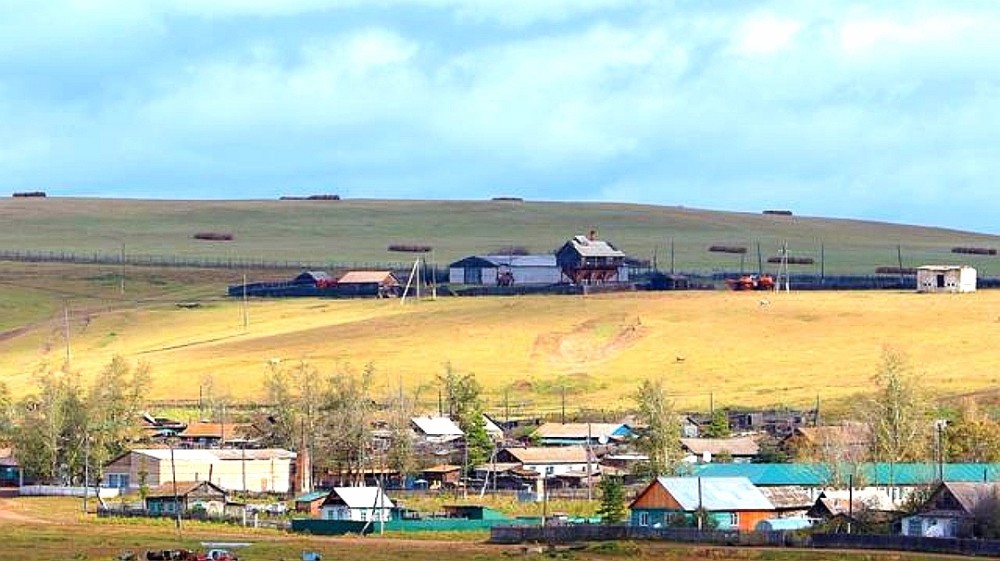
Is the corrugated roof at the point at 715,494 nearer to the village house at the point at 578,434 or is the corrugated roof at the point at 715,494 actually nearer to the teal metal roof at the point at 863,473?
the teal metal roof at the point at 863,473

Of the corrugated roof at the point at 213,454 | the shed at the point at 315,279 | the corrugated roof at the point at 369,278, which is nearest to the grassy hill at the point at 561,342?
the corrugated roof at the point at 369,278

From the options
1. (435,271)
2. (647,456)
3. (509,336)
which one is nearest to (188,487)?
(647,456)

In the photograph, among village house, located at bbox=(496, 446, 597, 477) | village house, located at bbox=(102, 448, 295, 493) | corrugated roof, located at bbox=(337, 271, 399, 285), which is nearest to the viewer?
village house, located at bbox=(102, 448, 295, 493)

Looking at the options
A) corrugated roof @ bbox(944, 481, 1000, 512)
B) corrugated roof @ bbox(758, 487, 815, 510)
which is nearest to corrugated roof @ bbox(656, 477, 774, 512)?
corrugated roof @ bbox(758, 487, 815, 510)

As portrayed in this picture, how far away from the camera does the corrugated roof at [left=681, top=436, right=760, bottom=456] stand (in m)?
108

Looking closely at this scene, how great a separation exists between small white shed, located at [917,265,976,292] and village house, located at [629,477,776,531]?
85.5 metres

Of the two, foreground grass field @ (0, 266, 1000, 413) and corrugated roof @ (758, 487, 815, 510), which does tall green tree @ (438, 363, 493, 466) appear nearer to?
foreground grass field @ (0, 266, 1000, 413)

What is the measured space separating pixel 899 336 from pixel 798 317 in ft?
34.3

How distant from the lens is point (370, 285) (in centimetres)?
18625

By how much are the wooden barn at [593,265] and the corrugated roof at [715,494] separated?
92738 mm

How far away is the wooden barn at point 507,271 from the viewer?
7451 inches

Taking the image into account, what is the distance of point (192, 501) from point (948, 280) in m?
84.1

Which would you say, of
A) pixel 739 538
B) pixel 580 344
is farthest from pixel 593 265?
pixel 739 538

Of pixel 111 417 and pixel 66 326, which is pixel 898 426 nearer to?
pixel 111 417
